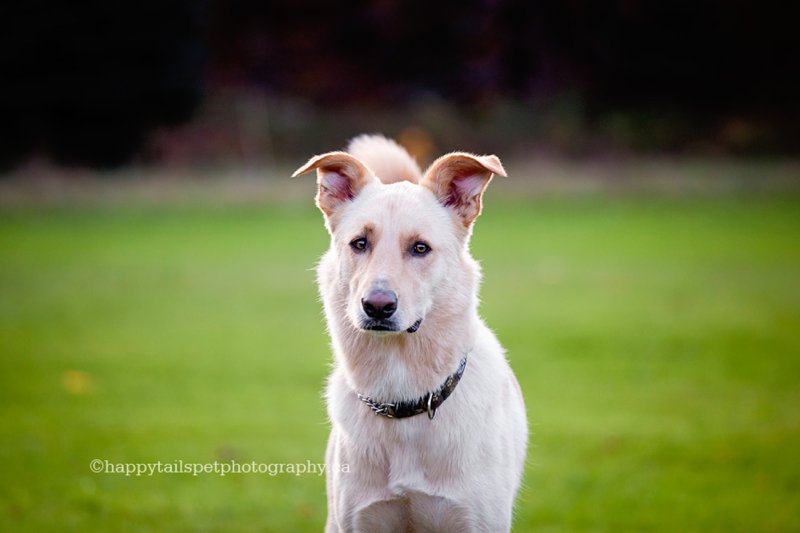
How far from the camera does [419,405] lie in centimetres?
407

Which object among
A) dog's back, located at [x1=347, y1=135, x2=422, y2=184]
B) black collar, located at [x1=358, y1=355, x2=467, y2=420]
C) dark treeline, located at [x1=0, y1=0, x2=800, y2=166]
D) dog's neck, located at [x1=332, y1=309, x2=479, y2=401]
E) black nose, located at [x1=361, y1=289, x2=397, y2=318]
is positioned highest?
dark treeline, located at [x1=0, y1=0, x2=800, y2=166]

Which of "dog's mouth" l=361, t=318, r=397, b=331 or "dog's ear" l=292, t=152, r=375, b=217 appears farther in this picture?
"dog's ear" l=292, t=152, r=375, b=217

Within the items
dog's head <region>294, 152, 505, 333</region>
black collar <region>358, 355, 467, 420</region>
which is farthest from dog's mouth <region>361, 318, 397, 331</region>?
black collar <region>358, 355, 467, 420</region>

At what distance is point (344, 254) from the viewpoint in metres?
4.23

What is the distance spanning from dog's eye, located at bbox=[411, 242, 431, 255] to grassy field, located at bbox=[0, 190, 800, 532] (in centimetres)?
266

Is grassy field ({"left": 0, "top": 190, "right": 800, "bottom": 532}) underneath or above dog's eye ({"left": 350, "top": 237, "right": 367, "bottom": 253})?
underneath

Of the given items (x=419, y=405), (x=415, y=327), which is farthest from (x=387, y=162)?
(x=419, y=405)

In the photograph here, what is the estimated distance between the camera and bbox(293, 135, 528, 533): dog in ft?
13.0

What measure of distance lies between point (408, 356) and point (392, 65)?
26.2m

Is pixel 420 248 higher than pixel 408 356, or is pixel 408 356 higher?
pixel 420 248

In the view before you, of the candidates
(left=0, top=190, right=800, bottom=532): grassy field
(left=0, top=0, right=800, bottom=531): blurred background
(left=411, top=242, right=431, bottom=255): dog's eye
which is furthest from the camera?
(left=0, top=0, right=800, bottom=531): blurred background

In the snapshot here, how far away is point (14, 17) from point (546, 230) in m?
17.7

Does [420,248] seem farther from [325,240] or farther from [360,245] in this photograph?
[325,240]

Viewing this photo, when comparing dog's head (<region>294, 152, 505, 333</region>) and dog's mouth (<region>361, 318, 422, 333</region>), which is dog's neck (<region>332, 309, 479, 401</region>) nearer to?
dog's head (<region>294, 152, 505, 333</region>)
